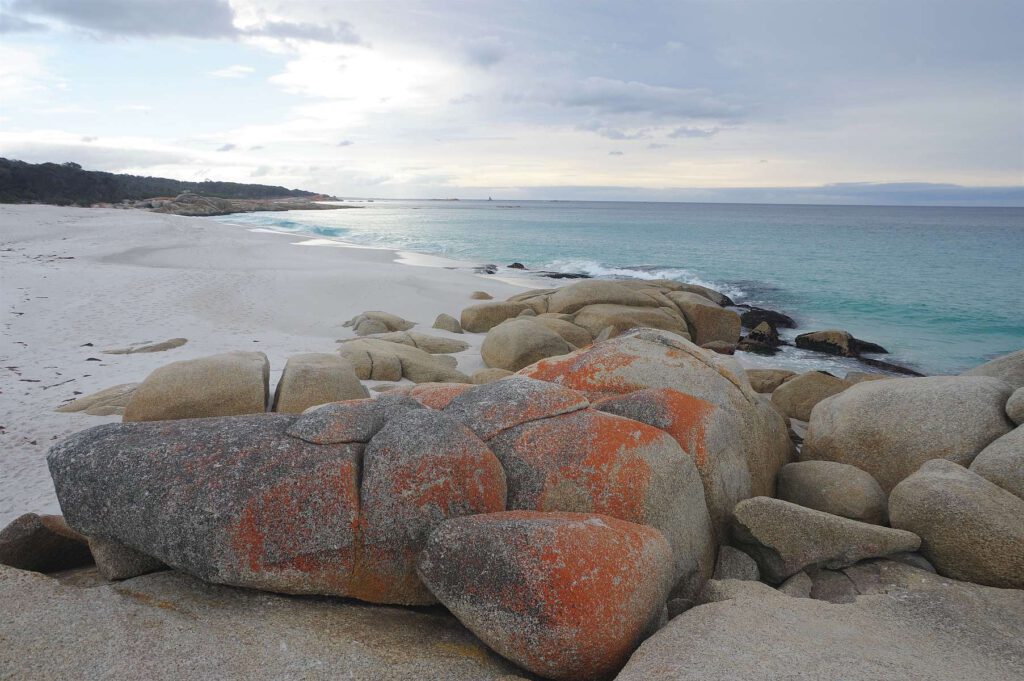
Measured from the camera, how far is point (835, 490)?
5.79m

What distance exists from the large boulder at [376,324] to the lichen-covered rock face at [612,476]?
1015 cm

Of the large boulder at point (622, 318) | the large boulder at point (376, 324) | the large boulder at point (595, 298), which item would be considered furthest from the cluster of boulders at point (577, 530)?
the large boulder at point (595, 298)

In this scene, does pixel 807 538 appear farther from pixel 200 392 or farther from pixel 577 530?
pixel 200 392

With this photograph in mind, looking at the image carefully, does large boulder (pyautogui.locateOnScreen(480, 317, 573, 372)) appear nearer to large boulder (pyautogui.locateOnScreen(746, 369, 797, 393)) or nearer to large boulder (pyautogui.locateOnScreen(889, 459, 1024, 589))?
large boulder (pyautogui.locateOnScreen(746, 369, 797, 393))

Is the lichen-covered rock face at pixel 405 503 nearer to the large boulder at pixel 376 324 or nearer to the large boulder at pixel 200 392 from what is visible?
the large boulder at pixel 200 392

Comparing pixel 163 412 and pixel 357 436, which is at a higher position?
pixel 357 436

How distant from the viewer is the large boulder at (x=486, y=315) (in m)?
15.7

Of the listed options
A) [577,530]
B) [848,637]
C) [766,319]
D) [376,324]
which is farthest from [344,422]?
[766,319]

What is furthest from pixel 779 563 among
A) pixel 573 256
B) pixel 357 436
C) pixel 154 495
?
pixel 573 256

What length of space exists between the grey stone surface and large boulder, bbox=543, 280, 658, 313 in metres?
12.2

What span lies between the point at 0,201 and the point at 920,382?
2754 inches

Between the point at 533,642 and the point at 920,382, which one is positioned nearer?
the point at 533,642

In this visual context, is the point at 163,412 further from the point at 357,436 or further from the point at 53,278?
the point at 53,278

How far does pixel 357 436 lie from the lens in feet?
14.1
